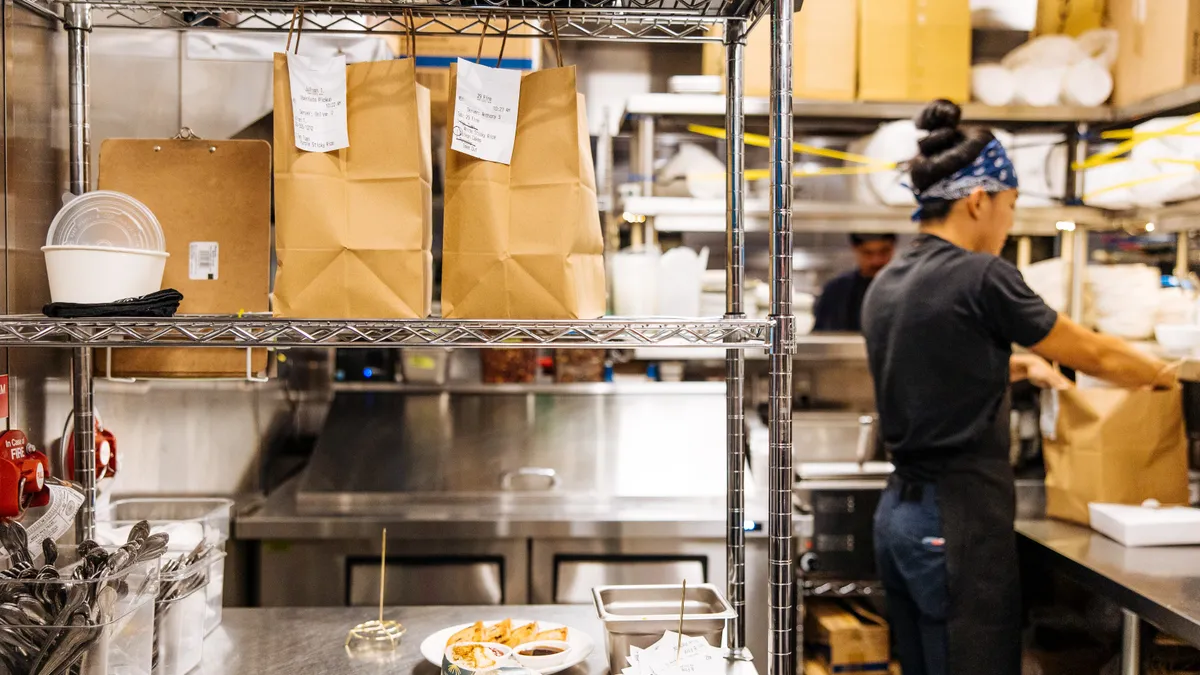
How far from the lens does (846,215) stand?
3133 millimetres

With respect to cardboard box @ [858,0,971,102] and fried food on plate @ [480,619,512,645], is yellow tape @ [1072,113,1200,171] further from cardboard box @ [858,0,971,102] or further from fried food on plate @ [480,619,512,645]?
fried food on plate @ [480,619,512,645]

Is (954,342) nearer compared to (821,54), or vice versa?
(954,342)

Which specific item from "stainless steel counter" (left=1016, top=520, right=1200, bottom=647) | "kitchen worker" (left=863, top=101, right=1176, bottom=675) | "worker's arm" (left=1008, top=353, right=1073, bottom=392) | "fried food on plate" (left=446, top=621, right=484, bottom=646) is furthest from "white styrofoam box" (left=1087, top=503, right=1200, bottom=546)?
"fried food on plate" (left=446, top=621, right=484, bottom=646)

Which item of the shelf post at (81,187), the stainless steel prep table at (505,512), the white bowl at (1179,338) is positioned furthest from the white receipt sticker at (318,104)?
the white bowl at (1179,338)

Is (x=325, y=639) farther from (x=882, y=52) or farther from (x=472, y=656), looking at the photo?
(x=882, y=52)

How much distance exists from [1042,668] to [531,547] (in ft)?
4.96

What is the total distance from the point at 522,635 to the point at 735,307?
2.17 feet

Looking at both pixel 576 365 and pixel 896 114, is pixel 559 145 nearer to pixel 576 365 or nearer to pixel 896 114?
pixel 576 365

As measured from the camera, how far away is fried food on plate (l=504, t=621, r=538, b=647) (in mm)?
1438

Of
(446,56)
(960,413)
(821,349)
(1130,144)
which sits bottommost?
(960,413)

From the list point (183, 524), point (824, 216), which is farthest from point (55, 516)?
point (824, 216)

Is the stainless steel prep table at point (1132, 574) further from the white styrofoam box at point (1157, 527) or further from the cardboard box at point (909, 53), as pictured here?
the cardboard box at point (909, 53)

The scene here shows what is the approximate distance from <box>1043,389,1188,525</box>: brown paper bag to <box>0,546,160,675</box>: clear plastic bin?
229 cm

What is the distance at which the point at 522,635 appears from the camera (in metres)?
1.46
